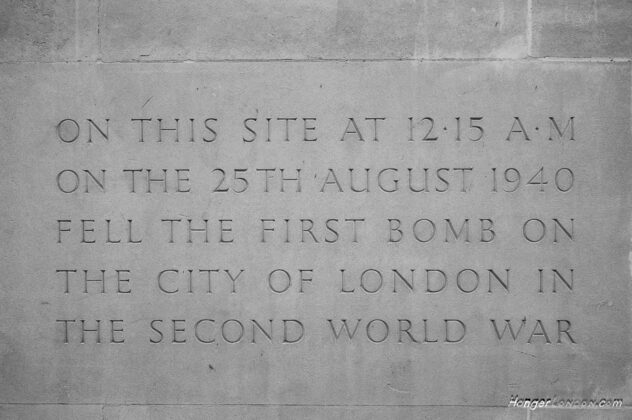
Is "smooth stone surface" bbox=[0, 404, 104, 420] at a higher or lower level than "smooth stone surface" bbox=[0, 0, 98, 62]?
lower

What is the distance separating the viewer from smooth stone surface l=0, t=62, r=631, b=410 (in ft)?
19.5

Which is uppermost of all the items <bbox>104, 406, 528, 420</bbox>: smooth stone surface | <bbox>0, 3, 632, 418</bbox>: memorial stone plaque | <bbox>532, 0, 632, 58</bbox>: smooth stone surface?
<bbox>532, 0, 632, 58</bbox>: smooth stone surface

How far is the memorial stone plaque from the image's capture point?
595 cm

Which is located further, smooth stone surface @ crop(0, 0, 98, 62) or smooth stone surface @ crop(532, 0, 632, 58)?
smooth stone surface @ crop(0, 0, 98, 62)

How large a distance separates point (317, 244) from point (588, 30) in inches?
116

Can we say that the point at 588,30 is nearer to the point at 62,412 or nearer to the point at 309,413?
the point at 309,413

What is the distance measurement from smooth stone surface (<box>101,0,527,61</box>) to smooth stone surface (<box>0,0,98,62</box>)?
0.14 metres

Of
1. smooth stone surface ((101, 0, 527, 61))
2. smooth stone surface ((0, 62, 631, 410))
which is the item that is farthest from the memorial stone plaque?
smooth stone surface ((101, 0, 527, 61))

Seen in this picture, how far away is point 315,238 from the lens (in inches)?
237

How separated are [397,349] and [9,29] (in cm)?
433

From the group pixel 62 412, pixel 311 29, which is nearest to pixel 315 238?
pixel 311 29

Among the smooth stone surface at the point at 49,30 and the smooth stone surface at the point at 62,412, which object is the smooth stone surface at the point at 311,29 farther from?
the smooth stone surface at the point at 62,412

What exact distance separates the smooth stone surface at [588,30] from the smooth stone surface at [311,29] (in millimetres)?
269

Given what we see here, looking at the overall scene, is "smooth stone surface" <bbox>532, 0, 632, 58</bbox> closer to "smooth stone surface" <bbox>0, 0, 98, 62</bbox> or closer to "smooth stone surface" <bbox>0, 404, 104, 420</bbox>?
"smooth stone surface" <bbox>0, 0, 98, 62</bbox>
